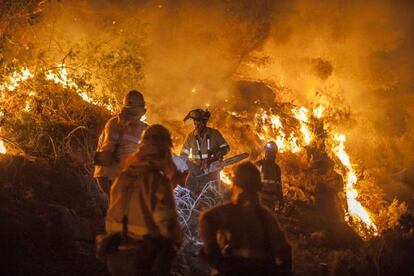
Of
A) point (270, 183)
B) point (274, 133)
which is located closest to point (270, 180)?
point (270, 183)

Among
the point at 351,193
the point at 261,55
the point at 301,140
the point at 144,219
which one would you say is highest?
the point at 261,55

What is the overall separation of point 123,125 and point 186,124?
25.6 ft

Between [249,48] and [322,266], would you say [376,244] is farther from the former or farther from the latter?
[249,48]

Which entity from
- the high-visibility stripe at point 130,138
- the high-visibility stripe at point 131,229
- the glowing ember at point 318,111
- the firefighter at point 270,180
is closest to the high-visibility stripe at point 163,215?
the high-visibility stripe at point 131,229

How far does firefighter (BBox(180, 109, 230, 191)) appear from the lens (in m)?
8.75

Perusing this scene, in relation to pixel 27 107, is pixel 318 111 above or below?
above

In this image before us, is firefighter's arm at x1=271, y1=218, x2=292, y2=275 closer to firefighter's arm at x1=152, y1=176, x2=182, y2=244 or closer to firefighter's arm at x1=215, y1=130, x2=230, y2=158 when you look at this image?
firefighter's arm at x1=152, y1=176, x2=182, y2=244

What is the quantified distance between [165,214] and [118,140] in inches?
84.4

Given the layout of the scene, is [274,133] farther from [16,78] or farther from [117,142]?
[117,142]

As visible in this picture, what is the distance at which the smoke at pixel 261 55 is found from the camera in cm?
1122

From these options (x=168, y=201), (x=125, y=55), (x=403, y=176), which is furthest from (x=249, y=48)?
(x=168, y=201)

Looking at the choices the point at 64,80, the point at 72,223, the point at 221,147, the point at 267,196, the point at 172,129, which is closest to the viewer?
the point at 72,223

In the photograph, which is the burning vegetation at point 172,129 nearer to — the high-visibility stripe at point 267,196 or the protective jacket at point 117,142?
the high-visibility stripe at point 267,196

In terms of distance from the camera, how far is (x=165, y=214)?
3.68m
